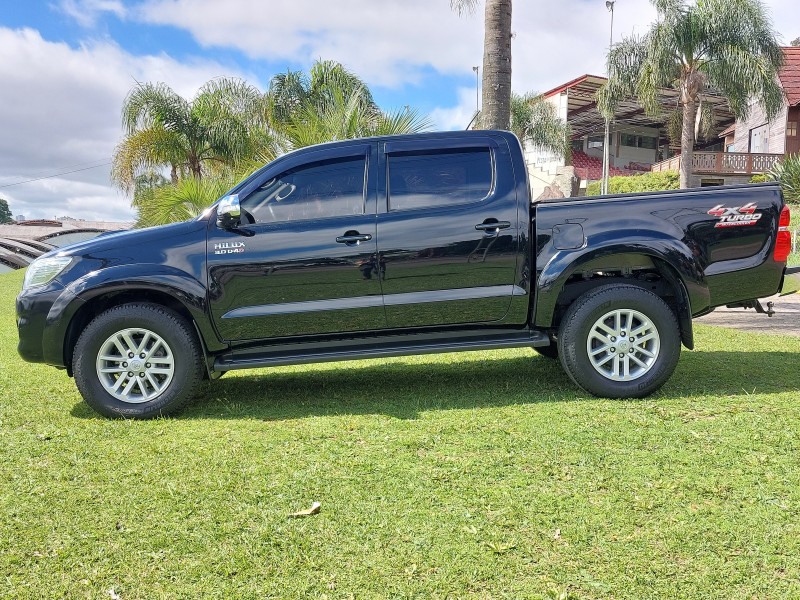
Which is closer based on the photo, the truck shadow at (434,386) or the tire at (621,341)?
the tire at (621,341)

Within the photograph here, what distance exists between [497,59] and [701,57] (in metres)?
15.8

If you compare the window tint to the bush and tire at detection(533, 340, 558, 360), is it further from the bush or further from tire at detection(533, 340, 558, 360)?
the bush

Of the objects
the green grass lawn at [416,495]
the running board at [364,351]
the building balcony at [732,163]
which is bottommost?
the green grass lawn at [416,495]

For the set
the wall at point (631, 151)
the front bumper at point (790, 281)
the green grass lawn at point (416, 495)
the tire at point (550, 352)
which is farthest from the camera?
the wall at point (631, 151)

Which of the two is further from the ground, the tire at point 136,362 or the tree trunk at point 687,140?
the tree trunk at point 687,140

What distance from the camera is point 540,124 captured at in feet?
131

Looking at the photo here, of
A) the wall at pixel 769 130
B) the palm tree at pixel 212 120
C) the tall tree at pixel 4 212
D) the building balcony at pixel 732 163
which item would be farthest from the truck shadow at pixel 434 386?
the tall tree at pixel 4 212

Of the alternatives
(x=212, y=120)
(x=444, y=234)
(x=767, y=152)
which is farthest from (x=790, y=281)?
(x=767, y=152)

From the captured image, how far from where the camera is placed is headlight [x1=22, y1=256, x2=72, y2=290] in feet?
15.4

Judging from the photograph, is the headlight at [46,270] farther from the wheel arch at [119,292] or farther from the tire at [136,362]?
the tire at [136,362]

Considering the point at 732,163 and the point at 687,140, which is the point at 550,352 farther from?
the point at 732,163

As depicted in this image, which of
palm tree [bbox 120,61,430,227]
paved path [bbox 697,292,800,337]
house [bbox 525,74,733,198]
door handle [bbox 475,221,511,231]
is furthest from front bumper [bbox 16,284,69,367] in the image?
house [bbox 525,74,733,198]

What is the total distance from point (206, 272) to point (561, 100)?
125 feet

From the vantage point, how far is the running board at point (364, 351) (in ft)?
15.2
